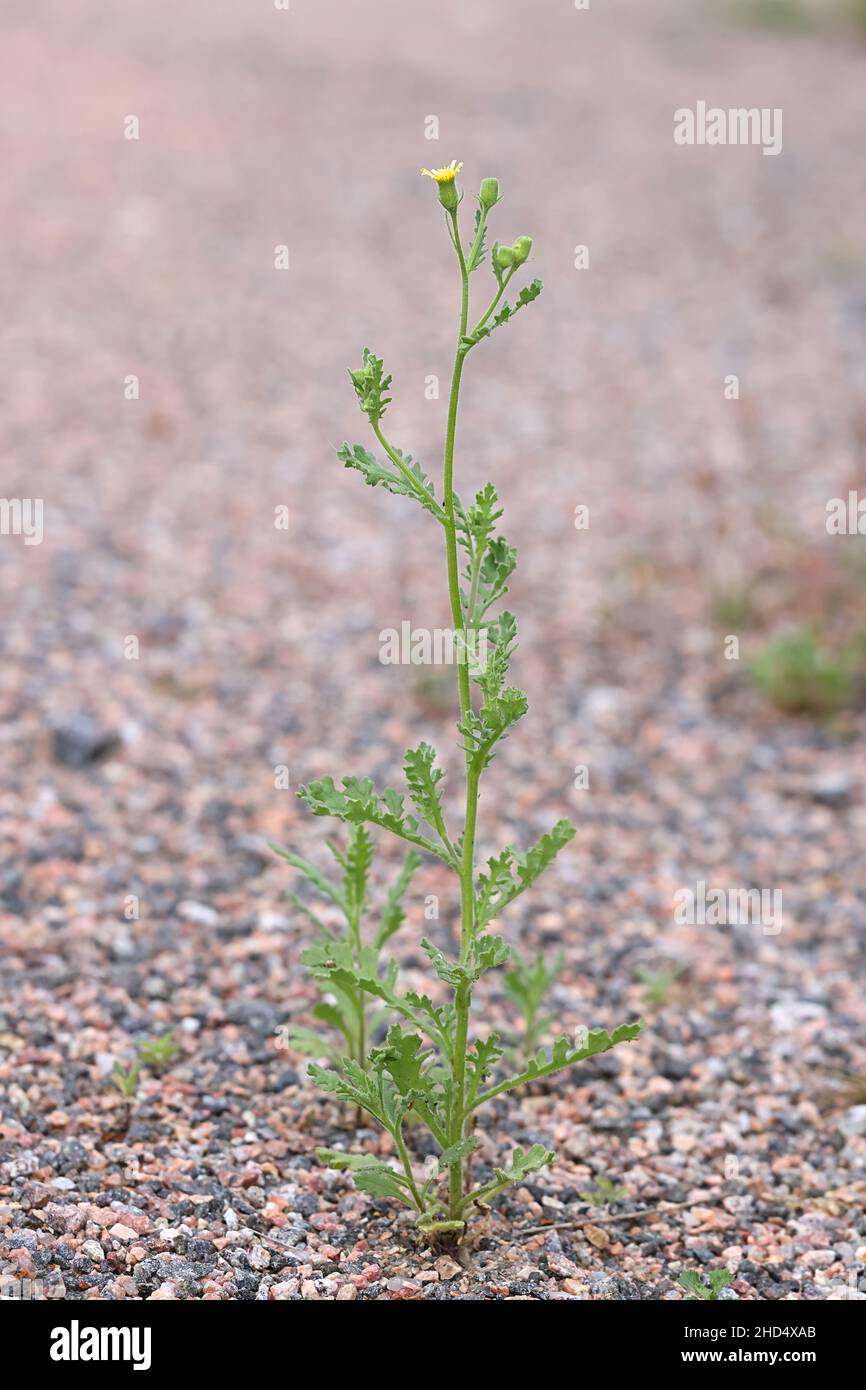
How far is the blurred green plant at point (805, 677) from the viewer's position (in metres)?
4.69

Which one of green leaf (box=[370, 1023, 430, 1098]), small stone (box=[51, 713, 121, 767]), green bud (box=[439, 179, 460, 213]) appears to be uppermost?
green bud (box=[439, 179, 460, 213])

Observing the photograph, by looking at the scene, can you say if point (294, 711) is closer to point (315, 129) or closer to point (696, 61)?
point (315, 129)

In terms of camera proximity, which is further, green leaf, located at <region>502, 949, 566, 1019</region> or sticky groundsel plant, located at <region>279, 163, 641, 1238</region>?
green leaf, located at <region>502, 949, 566, 1019</region>

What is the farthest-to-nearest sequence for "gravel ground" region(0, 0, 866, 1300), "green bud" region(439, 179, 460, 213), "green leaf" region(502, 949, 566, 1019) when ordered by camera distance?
"green leaf" region(502, 949, 566, 1019), "gravel ground" region(0, 0, 866, 1300), "green bud" region(439, 179, 460, 213)

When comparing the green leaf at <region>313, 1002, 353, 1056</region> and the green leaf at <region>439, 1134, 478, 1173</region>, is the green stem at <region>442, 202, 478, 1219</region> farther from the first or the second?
the green leaf at <region>313, 1002, 353, 1056</region>

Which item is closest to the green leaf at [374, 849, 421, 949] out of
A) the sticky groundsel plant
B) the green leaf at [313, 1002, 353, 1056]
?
the green leaf at [313, 1002, 353, 1056]

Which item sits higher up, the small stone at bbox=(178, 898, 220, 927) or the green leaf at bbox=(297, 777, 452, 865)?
the green leaf at bbox=(297, 777, 452, 865)

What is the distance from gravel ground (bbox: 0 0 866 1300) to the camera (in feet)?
8.76

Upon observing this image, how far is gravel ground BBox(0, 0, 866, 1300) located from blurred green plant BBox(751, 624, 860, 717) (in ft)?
0.30

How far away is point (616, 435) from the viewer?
6.52m

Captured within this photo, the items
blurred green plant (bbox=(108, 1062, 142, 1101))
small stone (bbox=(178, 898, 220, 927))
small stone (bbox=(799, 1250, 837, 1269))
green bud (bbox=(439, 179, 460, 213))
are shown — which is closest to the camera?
green bud (bbox=(439, 179, 460, 213))

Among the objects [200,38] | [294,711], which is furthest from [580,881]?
[200,38]

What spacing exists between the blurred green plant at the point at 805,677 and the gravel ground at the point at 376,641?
0.30ft

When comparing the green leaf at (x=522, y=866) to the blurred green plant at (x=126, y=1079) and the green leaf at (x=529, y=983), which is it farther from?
the blurred green plant at (x=126, y=1079)
